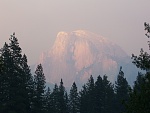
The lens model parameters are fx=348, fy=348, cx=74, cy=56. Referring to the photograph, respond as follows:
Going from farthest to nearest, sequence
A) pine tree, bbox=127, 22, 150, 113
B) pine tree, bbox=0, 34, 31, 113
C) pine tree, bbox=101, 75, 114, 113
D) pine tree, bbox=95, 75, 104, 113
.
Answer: pine tree, bbox=95, 75, 104, 113
pine tree, bbox=101, 75, 114, 113
pine tree, bbox=0, 34, 31, 113
pine tree, bbox=127, 22, 150, 113

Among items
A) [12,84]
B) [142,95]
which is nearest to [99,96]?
[12,84]

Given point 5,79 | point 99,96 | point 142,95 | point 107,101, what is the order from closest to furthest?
point 142,95
point 5,79
point 107,101
point 99,96

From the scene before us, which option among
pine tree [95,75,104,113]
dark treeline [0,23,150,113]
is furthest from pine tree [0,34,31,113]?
pine tree [95,75,104,113]

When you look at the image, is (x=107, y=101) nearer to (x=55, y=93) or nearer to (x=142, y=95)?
(x=55, y=93)

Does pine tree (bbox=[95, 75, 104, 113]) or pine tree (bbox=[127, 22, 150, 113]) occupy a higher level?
pine tree (bbox=[95, 75, 104, 113])

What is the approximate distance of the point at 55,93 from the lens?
79.9 metres

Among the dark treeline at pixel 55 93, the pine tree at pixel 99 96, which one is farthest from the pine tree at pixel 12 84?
the pine tree at pixel 99 96

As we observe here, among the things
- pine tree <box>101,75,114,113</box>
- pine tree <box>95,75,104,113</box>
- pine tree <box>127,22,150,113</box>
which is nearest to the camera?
pine tree <box>127,22,150,113</box>

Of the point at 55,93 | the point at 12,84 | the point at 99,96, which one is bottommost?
the point at 12,84

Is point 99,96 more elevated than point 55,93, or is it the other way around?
point 55,93

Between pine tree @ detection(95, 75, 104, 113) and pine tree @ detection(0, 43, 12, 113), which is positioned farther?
pine tree @ detection(95, 75, 104, 113)

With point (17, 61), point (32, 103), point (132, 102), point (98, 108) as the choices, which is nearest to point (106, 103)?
point (98, 108)

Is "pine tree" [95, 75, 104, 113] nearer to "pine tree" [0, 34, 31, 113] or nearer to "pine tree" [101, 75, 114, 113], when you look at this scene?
"pine tree" [101, 75, 114, 113]

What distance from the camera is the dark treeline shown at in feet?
70.0
